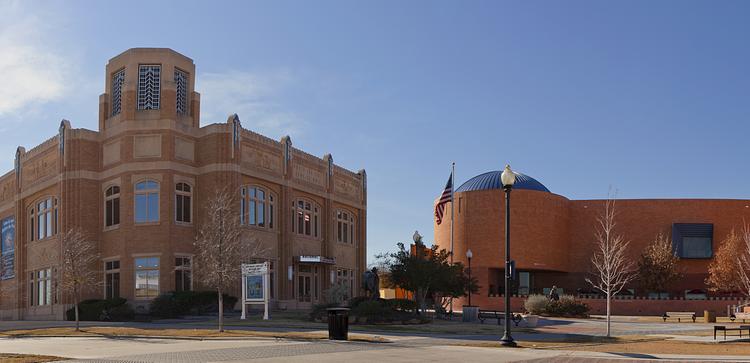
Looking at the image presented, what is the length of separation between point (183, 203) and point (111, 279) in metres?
6.11

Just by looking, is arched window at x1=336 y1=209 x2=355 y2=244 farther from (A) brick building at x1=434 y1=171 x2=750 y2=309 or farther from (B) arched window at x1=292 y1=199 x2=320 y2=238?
(A) brick building at x1=434 y1=171 x2=750 y2=309

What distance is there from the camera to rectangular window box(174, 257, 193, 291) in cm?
4628

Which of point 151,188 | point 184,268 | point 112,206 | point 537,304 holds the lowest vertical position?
point 537,304

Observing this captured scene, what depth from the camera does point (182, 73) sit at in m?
49.4

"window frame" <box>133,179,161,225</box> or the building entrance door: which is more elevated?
"window frame" <box>133,179,161,225</box>

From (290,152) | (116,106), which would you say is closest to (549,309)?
(290,152)

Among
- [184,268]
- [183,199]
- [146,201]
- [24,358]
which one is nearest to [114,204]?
[146,201]

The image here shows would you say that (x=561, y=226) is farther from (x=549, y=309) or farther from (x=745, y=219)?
(x=549, y=309)

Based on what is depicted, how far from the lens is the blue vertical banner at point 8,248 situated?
58.0 metres

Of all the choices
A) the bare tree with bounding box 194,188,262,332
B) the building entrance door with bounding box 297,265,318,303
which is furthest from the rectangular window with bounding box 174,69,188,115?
the building entrance door with bounding box 297,265,318,303

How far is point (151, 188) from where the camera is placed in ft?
153

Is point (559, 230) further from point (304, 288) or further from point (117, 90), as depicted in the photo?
point (117, 90)

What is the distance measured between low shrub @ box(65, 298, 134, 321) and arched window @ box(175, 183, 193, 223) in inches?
223

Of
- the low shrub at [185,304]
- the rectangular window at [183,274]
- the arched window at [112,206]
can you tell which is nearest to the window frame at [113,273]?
the arched window at [112,206]
